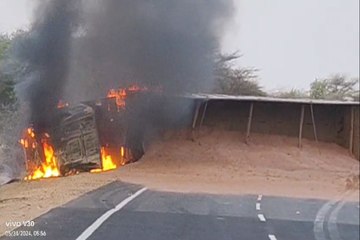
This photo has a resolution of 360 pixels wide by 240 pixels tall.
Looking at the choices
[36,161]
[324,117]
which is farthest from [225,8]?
[36,161]

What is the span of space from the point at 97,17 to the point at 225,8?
100cm

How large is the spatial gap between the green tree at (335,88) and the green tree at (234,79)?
216mm

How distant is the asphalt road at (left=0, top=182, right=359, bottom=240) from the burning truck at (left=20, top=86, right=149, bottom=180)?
36cm

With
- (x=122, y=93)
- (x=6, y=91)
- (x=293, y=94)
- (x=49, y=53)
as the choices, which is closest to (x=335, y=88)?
(x=293, y=94)

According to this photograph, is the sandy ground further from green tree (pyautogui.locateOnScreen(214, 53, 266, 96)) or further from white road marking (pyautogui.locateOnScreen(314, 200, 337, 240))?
green tree (pyautogui.locateOnScreen(214, 53, 266, 96))

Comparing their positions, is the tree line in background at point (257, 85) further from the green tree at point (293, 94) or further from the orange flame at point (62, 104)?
the orange flame at point (62, 104)

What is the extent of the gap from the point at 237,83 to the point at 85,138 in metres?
0.99

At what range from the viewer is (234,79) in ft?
7.73

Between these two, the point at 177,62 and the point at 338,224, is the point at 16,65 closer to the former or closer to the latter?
the point at 177,62

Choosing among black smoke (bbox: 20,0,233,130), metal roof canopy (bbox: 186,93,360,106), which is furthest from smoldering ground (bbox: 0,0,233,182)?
metal roof canopy (bbox: 186,93,360,106)

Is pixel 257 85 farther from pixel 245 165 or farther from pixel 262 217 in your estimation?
pixel 262 217

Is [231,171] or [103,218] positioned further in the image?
[103,218]

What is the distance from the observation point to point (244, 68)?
228 cm

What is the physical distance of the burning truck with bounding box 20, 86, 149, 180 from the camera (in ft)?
9.42
